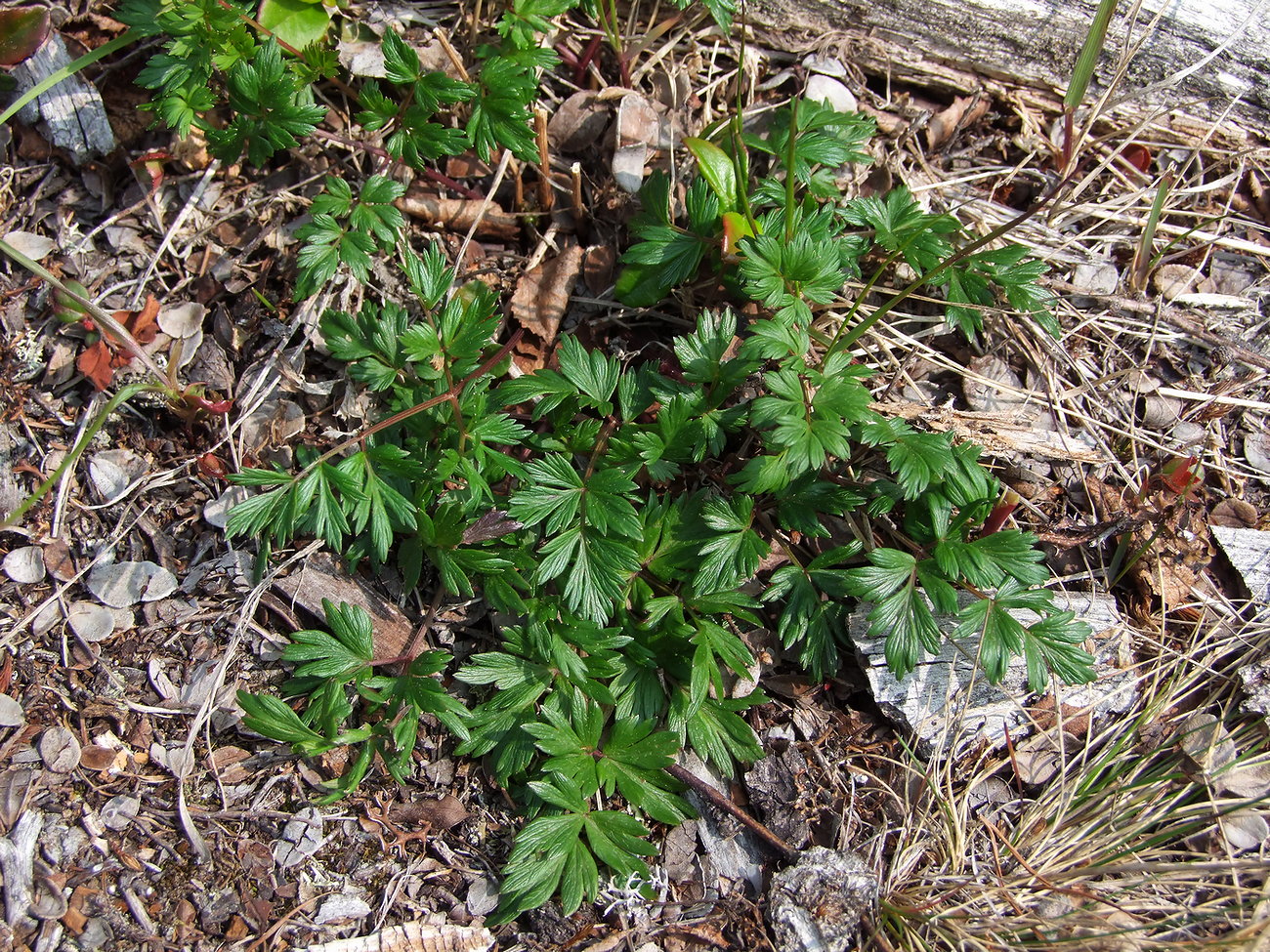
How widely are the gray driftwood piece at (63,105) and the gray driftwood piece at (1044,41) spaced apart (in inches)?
87.6

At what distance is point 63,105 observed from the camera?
9.15 ft

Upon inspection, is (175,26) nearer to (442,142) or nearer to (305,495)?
(442,142)

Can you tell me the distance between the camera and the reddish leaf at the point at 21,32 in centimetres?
255

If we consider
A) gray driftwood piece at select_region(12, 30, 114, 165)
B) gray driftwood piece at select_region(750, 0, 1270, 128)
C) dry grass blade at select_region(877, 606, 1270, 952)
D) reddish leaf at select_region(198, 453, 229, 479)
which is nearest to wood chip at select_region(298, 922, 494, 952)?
dry grass blade at select_region(877, 606, 1270, 952)

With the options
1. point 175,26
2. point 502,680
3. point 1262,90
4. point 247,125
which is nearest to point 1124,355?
point 1262,90

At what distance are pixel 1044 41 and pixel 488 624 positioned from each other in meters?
2.71

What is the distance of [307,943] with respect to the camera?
2.20 meters

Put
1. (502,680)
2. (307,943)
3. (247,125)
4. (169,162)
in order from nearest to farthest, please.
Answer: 1. (307,943)
2. (502,680)
3. (247,125)
4. (169,162)

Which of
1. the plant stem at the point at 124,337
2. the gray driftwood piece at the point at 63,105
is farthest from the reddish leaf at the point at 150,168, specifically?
the plant stem at the point at 124,337

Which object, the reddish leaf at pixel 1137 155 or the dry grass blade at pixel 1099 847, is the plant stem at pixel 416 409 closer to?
the dry grass blade at pixel 1099 847

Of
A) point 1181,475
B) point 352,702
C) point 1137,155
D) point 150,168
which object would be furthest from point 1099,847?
point 150,168

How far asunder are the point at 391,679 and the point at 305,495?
56 centimetres

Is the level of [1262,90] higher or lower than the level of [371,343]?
higher

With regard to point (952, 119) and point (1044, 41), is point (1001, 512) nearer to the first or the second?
point (952, 119)
